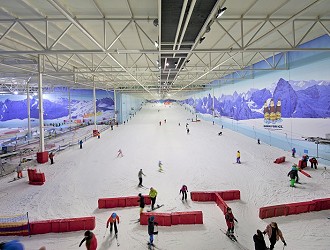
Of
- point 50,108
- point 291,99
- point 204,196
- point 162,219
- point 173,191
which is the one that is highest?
point 50,108

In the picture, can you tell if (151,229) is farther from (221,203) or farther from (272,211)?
(272,211)

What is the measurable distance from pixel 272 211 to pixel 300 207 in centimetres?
145

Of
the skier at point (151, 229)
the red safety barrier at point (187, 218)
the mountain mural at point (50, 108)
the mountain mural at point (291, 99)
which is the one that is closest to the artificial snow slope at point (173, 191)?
the red safety barrier at point (187, 218)

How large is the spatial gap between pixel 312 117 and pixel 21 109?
186 ft

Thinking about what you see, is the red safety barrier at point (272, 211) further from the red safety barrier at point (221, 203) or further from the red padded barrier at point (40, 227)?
the red padded barrier at point (40, 227)

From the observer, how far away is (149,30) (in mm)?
11703

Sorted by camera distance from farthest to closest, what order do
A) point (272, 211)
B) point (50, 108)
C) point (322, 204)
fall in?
point (50, 108)
point (322, 204)
point (272, 211)

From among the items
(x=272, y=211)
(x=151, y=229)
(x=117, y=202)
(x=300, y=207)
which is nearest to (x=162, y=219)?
(x=151, y=229)

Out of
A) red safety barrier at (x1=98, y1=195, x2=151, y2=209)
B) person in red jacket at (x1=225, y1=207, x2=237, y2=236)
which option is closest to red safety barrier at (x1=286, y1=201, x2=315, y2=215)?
person in red jacket at (x1=225, y1=207, x2=237, y2=236)

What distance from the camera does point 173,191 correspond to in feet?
36.2

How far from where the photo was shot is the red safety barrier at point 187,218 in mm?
7891

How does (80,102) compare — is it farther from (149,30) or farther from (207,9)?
(207,9)

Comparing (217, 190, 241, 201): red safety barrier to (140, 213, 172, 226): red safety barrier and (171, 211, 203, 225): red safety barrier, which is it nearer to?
(171, 211, 203, 225): red safety barrier

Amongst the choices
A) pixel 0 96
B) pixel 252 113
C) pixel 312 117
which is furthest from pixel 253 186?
pixel 0 96
